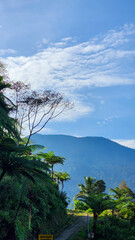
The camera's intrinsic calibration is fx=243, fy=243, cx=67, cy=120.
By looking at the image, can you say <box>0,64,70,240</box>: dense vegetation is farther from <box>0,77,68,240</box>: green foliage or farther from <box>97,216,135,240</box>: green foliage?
<box>97,216,135,240</box>: green foliage

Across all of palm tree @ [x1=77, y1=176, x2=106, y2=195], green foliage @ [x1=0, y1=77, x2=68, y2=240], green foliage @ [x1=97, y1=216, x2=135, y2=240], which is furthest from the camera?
palm tree @ [x1=77, y1=176, x2=106, y2=195]

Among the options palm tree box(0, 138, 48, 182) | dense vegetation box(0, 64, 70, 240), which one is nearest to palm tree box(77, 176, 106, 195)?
dense vegetation box(0, 64, 70, 240)

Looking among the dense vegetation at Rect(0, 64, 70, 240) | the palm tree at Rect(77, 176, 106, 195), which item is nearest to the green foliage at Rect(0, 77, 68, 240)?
the dense vegetation at Rect(0, 64, 70, 240)

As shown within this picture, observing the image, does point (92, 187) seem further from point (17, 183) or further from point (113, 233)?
point (17, 183)

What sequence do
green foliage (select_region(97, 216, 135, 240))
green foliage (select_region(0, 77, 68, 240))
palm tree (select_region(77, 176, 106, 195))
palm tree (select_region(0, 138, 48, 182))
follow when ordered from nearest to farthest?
palm tree (select_region(0, 138, 48, 182))
green foliage (select_region(0, 77, 68, 240))
green foliage (select_region(97, 216, 135, 240))
palm tree (select_region(77, 176, 106, 195))

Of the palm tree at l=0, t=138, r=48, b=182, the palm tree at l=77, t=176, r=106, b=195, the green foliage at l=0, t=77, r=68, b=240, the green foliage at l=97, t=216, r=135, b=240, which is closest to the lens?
the palm tree at l=0, t=138, r=48, b=182

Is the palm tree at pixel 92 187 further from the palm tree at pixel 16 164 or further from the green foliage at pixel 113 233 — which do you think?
the palm tree at pixel 16 164

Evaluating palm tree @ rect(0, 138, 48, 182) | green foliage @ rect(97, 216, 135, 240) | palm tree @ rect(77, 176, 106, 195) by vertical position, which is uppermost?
palm tree @ rect(0, 138, 48, 182)

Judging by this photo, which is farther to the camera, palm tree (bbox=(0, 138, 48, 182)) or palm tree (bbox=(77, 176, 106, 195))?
palm tree (bbox=(77, 176, 106, 195))

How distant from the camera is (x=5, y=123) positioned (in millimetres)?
9836

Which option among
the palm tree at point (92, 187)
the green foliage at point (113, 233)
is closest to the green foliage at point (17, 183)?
the green foliage at point (113, 233)

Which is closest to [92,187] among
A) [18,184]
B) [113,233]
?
[113,233]

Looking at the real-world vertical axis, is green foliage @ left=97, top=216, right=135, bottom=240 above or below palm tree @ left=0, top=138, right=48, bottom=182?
below

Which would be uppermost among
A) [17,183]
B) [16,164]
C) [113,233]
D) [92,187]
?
[16,164]
